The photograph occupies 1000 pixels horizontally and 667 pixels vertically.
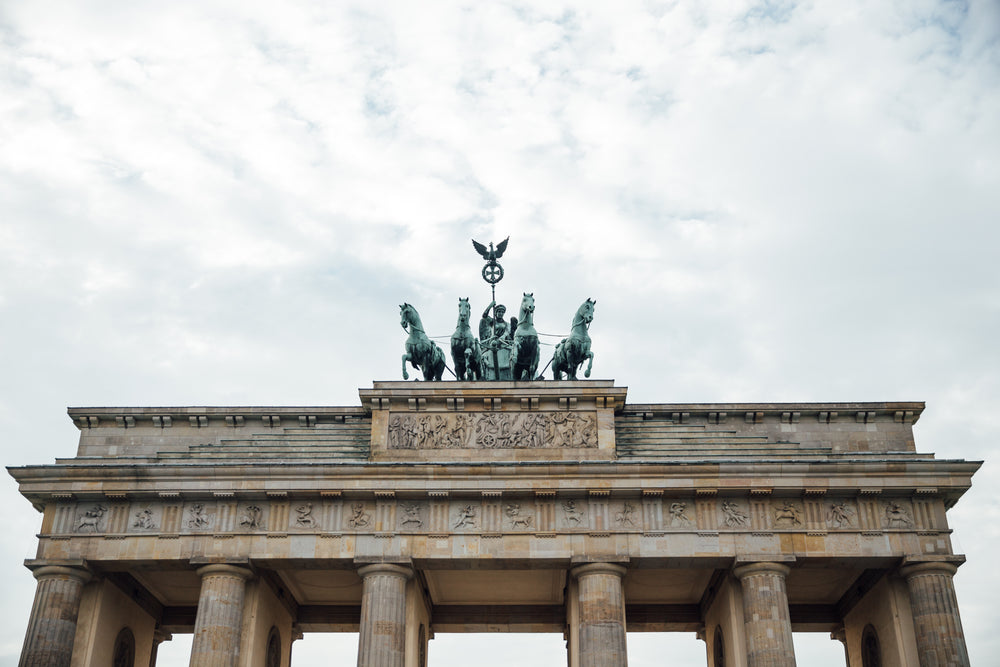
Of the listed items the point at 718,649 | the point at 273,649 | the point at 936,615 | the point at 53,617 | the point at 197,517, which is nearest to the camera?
the point at 936,615

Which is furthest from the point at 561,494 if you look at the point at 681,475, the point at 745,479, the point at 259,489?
the point at 259,489

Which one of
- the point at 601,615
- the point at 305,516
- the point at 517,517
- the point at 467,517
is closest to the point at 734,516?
the point at 601,615

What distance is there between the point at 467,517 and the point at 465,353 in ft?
19.3

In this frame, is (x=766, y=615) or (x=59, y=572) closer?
(x=766, y=615)

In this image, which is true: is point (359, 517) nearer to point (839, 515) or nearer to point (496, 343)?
point (496, 343)

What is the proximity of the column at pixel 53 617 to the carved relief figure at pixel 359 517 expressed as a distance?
7.51 meters

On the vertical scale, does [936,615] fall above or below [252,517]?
below

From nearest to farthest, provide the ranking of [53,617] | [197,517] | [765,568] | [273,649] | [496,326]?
[53,617], [765,568], [197,517], [273,649], [496,326]

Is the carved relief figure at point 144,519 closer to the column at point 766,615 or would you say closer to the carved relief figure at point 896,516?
the column at point 766,615

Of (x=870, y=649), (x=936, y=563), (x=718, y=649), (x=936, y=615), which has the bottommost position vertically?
(x=936, y=615)

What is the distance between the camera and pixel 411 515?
28891 mm

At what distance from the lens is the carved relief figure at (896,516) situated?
93.6 feet

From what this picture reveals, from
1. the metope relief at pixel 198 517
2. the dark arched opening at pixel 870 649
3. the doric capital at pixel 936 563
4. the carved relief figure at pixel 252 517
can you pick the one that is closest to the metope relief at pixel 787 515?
the doric capital at pixel 936 563

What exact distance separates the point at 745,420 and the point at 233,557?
50.8 ft
